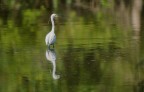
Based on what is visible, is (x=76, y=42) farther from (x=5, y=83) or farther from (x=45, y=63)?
(x=5, y=83)

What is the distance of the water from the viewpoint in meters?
8.45

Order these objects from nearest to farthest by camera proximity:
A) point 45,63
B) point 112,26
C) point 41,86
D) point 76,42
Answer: point 41,86 < point 45,63 < point 76,42 < point 112,26

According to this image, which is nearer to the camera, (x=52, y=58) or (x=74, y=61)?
(x=74, y=61)

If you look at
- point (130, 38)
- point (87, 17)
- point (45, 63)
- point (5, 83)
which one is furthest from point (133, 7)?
point (5, 83)

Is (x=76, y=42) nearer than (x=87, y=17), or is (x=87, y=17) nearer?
(x=76, y=42)

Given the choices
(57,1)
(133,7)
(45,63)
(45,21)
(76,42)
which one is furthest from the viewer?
(57,1)

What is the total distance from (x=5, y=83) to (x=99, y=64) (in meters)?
1.56

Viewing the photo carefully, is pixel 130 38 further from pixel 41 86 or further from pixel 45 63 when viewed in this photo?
pixel 41 86

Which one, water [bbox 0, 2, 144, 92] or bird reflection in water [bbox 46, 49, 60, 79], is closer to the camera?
water [bbox 0, 2, 144, 92]

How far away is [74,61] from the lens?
9.83m

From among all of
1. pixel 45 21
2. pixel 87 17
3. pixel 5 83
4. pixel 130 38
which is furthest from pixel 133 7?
pixel 5 83

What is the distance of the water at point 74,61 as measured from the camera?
8.45 meters

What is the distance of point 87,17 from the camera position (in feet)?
56.5

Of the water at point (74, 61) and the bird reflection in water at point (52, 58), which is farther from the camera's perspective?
the bird reflection in water at point (52, 58)
